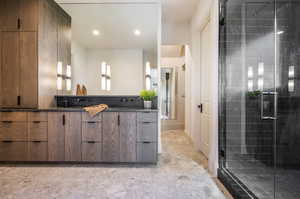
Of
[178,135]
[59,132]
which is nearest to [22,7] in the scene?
[59,132]

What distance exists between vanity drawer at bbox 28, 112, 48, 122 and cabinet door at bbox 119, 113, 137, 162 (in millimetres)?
1104

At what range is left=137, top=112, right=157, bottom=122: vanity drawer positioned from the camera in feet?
9.47

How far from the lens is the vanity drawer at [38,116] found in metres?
2.89

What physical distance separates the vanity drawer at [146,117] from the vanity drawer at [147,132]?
0.19 ft

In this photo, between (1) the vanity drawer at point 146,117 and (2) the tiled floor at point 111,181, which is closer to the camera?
(2) the tiled floor at point 111,181

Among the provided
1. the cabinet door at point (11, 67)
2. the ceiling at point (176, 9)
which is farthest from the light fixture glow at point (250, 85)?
the cabinet door at point (11, 67)

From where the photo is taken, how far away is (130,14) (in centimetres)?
348

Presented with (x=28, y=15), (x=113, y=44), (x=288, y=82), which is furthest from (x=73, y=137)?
(x=288, y=82)

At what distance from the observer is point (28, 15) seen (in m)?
2.98

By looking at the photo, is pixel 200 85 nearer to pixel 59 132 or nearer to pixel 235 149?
pixel 235 149

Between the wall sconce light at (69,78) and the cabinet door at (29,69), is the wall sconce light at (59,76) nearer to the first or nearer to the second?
the wall sconce light at (69,78)

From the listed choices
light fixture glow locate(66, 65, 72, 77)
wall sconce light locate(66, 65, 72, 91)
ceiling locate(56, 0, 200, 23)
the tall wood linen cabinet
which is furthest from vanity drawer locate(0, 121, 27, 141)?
ceiling locate(56, 0, 200, 23)

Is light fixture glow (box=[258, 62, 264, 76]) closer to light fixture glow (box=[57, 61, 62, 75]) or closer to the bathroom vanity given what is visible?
the bathroom vanity

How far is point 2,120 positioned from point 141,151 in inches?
81.9
